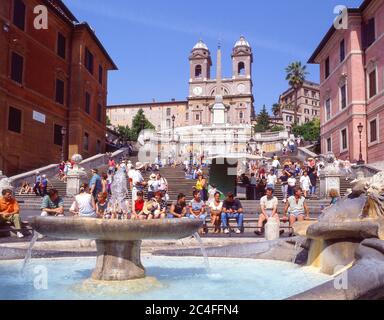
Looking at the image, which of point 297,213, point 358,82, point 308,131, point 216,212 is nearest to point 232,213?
point 216,212

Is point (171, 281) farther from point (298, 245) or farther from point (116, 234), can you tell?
point (298, 245)

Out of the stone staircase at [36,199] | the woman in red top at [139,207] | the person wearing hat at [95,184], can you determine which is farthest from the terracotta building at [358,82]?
the woman in red top at [139,207]

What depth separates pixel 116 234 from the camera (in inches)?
215

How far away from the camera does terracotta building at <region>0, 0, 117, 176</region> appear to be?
1045 inches

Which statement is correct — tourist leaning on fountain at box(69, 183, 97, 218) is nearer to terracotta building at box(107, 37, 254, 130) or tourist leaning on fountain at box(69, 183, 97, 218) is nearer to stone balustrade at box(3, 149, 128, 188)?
stone balustrade at box(3, 149, 128, 188)

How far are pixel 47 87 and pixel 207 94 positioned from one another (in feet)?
214

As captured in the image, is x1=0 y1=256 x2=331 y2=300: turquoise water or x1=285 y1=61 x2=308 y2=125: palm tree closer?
x1=0 y1=256 x2=331 y2=300: turquoise water

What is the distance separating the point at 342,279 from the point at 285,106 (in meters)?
110

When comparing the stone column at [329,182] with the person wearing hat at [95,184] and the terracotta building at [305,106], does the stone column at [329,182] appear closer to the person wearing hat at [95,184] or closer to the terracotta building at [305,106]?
the person wearing hat at [95,184]

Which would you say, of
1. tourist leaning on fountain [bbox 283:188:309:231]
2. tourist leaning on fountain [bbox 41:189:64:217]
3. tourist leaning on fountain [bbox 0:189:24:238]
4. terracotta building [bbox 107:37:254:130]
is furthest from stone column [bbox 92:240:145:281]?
terracotta building [bbox 107:37:254:130]

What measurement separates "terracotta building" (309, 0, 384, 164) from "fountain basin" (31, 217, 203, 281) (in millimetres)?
23840

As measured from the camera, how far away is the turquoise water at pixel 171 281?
16.6ft

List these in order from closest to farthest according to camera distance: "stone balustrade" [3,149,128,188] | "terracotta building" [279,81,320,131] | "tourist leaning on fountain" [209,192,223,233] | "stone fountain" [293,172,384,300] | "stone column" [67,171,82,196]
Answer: "stone fountain" [293,172,384,300]
"tourist leaning on fountain" [209,192,223,233]
"stone column" [67,171,82,196]
"stone balustrade" [3,149,128,188]
"terracotta building" [279,81,320,131]
